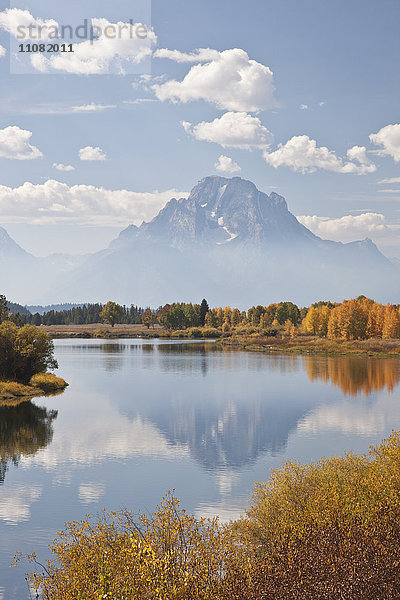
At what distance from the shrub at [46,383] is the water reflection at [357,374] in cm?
3726

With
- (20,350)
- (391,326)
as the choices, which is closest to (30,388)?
(20,350)

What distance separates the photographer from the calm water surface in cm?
2669

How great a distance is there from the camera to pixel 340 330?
161750 mm

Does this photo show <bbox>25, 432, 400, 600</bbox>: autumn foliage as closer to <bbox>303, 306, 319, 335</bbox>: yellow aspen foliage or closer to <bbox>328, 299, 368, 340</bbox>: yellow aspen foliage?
<bbox>328, 299, 368, 340</bbox>: yellow aspen foliage

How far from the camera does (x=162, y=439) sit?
4206 centimetres

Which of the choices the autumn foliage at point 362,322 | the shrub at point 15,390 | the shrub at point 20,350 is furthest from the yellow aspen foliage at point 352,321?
the shrub at point 15,390

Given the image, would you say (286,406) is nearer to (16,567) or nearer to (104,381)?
(104,381)

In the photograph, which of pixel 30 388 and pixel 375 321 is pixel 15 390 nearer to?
pixel 30 388

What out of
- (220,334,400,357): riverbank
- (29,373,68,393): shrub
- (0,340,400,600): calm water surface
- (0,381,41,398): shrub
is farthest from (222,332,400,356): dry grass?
(0,381,41,398): shrub

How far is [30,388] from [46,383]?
4.02m

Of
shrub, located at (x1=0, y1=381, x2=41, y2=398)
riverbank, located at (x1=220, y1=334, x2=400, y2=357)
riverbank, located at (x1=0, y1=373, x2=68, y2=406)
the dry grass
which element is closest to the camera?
riverbank, located at (x1=0, y1=373, x2=68, y2=406)

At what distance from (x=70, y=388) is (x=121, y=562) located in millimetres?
61165

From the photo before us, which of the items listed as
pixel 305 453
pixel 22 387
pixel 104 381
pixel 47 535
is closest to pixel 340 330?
pixel 104 381

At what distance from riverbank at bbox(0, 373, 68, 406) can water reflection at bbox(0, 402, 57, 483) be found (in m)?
3.45
